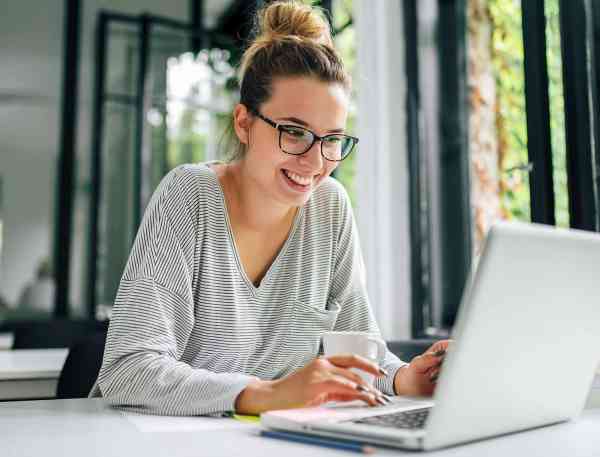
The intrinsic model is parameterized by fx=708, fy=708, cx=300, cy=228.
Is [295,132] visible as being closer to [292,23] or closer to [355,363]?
[292,23]

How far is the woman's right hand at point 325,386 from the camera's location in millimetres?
966

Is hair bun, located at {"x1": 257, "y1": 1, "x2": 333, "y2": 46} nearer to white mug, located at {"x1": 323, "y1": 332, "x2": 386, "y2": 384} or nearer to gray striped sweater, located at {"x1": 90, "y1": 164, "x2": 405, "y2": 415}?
gray striped sweater, located at {"x1": 90, "y1": 164, "x2": 405, "y2": 415}

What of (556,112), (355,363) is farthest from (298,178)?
(556,112)

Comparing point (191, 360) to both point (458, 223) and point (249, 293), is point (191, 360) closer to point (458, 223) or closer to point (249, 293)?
point (249, 293)

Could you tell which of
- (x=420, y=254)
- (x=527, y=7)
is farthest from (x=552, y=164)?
(x=420, y=254)

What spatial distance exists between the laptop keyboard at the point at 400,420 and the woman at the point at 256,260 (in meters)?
0.21

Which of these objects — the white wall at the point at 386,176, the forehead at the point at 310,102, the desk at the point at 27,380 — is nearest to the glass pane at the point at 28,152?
the white wall at the point at 386,176

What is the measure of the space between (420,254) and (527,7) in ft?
4.17

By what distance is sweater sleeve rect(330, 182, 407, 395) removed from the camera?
1.56 metres

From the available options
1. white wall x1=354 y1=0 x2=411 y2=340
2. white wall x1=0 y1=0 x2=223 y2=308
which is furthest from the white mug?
white wall x1=0 y1=0 x2=223 y2=308

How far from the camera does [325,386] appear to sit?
97 centimetres

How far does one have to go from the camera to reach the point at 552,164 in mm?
2295

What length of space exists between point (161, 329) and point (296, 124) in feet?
1.59

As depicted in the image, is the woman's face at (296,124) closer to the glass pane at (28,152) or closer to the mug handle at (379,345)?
the mug handle at (379,345)
